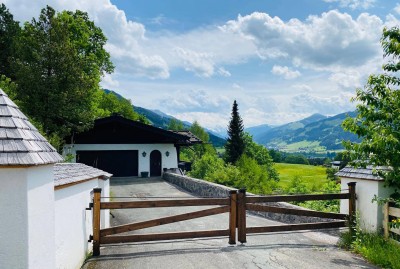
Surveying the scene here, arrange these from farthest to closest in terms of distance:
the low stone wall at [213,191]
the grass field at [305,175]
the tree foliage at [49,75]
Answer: the grass field at [305,175] → the tree foliage at [49,75] → the low stone wall at [213,191]

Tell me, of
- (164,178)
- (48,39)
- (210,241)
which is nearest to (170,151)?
(164,178)

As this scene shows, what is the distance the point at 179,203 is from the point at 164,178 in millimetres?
20522

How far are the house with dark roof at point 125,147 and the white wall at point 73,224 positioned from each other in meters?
21.2

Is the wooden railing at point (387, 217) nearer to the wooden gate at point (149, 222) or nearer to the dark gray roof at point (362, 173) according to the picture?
the dark gray roof at point (362, 173)

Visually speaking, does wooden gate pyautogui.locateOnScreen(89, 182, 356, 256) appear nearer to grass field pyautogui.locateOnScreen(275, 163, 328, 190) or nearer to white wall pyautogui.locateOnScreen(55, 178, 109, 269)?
white wall pyautogui.locateOnScreen(55, 178, 109, 269)

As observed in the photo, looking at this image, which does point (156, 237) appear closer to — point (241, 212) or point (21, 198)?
point (241, 212)

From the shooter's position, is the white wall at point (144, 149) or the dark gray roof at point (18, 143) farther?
the white wall at point (144, 149)

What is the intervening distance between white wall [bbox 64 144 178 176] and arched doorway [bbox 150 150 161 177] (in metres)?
0.34

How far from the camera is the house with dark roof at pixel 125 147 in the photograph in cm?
2881

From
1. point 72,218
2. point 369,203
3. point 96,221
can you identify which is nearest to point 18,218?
point 72,218

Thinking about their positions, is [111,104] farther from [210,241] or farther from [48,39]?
[210,241]

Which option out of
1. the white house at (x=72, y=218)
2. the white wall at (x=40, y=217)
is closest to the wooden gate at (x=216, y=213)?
the white house at (x=72, y=218)

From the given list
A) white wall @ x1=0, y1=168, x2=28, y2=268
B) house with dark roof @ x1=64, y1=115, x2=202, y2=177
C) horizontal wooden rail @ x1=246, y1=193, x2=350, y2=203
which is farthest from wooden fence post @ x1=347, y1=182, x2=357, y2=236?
house with dark roof @ x1=64, y1=115, x2=202, y2=177

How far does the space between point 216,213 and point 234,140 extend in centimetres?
4907
